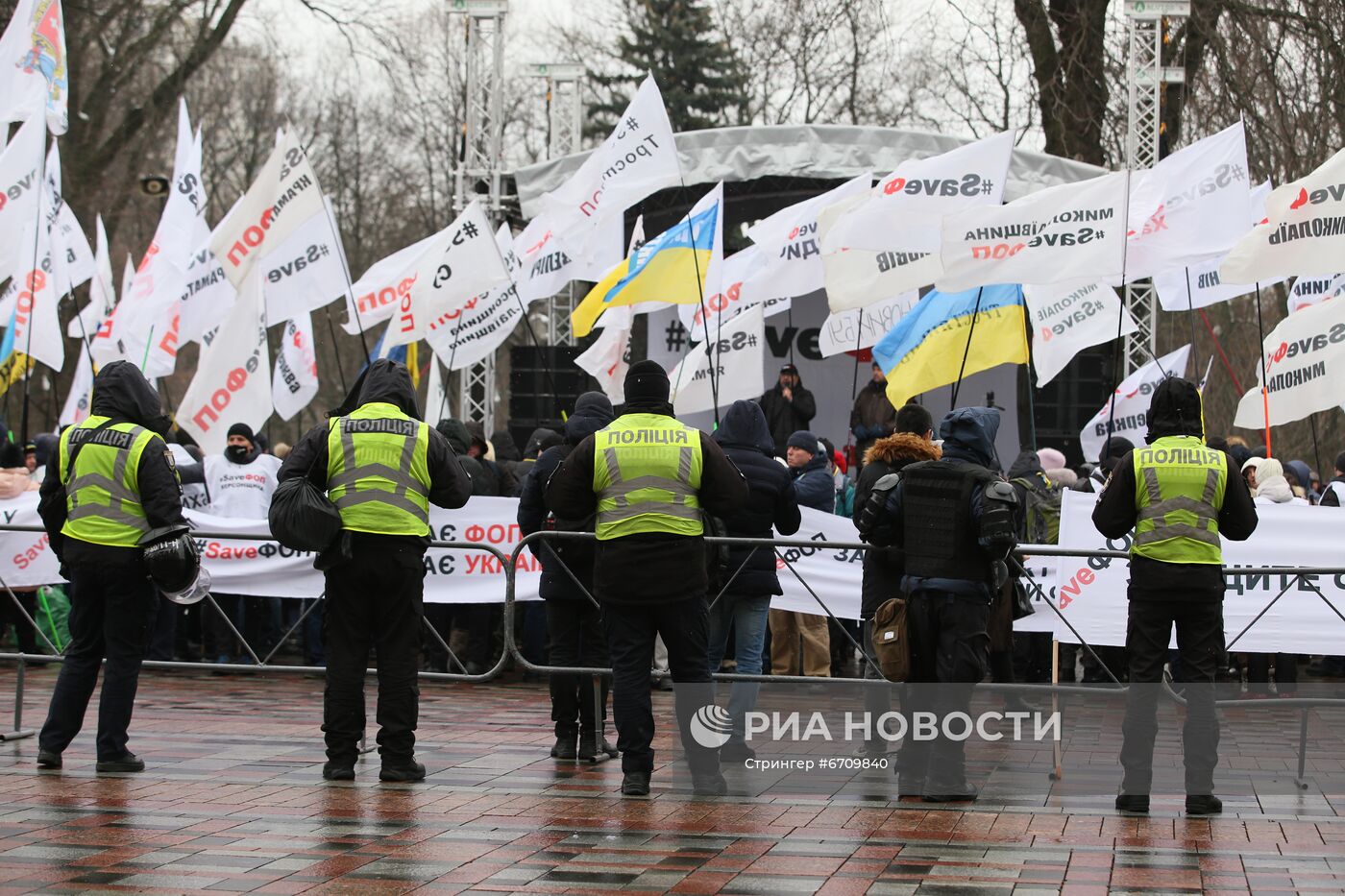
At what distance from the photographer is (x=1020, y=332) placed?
42.2 ft

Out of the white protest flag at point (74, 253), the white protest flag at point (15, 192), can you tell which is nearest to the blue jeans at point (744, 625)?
the white protest flag at point (15, 192)

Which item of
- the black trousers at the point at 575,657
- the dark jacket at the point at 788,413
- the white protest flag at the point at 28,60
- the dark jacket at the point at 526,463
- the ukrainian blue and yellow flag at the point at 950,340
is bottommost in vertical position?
the black trousers at the point at 575,657

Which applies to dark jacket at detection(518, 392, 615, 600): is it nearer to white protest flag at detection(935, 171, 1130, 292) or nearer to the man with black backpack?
the man with black backpack

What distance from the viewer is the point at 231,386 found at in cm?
1511

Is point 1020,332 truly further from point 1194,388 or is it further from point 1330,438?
point 1330,438

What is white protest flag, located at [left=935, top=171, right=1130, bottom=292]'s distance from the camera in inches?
472

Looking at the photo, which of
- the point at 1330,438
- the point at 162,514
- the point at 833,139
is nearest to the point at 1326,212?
the point at 162,514

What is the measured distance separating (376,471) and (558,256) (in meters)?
7.58

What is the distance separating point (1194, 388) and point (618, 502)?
101 inches

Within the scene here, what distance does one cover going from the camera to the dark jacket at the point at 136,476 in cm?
839

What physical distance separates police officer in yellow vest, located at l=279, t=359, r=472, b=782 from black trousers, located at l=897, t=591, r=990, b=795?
7.16 feet

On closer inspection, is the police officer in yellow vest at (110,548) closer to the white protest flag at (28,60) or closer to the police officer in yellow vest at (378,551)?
the police officer in yellow vest at (378,551)

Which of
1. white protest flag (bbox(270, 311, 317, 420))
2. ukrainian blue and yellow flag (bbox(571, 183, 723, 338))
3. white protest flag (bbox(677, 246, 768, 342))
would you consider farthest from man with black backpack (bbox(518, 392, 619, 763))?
white protest flag (bbox(270, 311, 317, 420))

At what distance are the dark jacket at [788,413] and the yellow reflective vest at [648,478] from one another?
8664 mm
